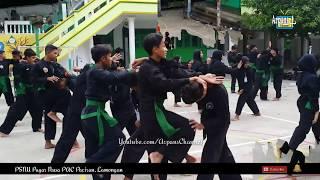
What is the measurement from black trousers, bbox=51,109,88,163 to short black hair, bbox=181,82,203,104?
1.94m

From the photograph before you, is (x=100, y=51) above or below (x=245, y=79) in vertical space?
above

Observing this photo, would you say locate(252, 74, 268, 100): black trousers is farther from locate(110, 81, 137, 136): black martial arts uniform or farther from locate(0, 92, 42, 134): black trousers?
locate(110, 81, 137, 136): black martial arts uniform

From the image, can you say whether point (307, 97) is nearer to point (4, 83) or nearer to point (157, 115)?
point (157, 115)

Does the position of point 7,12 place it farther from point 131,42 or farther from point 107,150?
point 107,150

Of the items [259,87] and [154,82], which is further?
[259,87]

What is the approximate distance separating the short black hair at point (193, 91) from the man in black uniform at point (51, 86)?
2887 millimetres

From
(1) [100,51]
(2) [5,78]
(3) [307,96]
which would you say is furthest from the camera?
(2) [5,78]

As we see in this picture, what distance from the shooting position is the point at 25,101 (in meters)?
7.64

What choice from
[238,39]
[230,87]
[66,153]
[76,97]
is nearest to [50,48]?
[76,97]

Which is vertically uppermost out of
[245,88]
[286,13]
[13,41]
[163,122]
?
[286,13]

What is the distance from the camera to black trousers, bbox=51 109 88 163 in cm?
514

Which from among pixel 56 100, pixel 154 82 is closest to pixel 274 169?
pixel 154 82

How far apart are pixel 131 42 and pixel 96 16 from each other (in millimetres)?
4917

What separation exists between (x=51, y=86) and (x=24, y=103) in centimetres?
163
